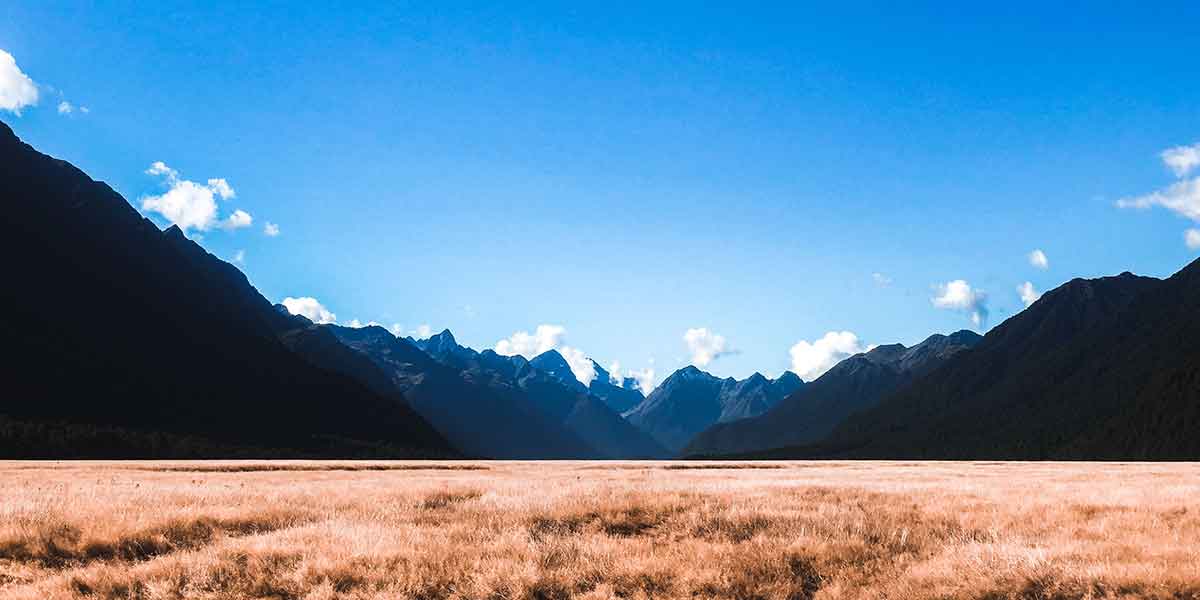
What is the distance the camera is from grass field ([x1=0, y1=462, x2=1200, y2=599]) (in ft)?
31.2

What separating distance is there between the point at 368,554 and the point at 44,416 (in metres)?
126

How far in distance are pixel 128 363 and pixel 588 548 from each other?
153240 millimetres

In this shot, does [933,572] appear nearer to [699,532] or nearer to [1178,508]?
[699,532]

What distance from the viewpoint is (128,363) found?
139 m

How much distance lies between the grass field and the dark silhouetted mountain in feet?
299

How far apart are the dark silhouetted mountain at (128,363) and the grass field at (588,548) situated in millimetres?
91015

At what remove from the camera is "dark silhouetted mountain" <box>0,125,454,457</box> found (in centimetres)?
11294

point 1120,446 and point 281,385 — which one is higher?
point 281,385

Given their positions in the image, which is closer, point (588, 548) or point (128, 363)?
point (588, 548)

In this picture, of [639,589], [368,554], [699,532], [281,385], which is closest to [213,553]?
[368,554]

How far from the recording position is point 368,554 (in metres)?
10.2

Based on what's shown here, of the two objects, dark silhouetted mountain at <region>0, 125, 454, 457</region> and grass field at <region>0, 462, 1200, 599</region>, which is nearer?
grass field at <region>0, 462, 1200, 599</region>

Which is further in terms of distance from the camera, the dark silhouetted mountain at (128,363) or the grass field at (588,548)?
the dark silhouetted mountain at (128,363)

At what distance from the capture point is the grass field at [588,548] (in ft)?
31.2
